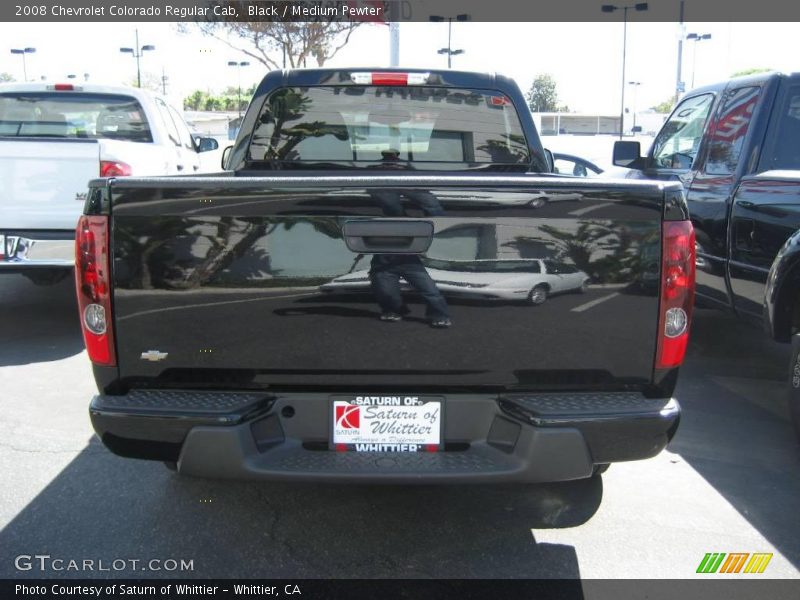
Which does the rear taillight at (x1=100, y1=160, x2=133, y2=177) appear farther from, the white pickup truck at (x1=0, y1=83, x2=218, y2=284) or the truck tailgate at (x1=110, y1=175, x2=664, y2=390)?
the truck tailgate at (x1=110, y1=175, x2=664, y2=390)

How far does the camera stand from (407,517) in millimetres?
3672

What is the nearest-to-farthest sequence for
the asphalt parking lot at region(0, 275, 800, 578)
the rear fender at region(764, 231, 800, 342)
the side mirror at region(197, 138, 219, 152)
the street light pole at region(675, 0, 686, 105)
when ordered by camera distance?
1. the asphalt parking lot at region(0, 275, 800, 578)
2. the rear fender at region(764, 231, 800, 342)
3. the side mirror at region(197, 138, 219, 152)
4. the street light pole at region(675, 0, 686, 105)

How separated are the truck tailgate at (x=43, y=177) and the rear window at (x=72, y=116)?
144cm

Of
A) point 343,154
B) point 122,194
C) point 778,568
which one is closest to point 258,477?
point 122,194

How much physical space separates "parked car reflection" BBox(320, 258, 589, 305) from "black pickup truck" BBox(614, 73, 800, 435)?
210cm

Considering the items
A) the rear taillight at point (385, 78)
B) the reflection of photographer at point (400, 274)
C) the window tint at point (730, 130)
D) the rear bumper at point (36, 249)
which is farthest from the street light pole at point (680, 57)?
the reflection of photographer at point (400, 274)

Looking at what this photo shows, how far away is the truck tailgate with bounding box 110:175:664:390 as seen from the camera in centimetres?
279

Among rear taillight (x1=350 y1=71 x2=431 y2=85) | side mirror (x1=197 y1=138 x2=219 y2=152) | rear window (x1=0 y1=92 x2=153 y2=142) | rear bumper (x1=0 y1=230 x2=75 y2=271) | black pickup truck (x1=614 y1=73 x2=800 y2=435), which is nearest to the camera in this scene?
black pickup truck (x1=614 y1=73 x2=800 y2=435)

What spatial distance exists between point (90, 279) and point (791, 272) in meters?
3.49

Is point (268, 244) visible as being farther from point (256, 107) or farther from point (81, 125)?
point (81, 125)

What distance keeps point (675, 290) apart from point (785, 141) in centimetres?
309

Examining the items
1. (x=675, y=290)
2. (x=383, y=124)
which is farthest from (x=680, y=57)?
(x=675, y=290)

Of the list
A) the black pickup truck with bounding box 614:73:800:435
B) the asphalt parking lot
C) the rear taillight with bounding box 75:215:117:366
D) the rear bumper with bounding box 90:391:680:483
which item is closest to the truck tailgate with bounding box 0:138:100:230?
the asphalt parking lot

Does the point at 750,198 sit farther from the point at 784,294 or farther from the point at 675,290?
the point at 675,290
